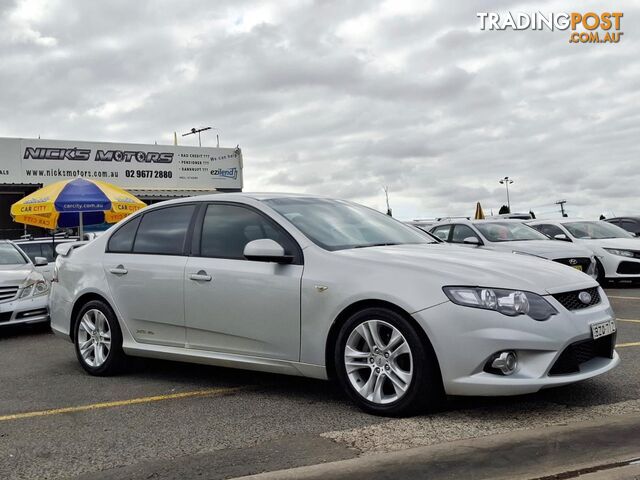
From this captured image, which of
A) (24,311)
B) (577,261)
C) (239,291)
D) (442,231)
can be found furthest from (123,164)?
(239,291)

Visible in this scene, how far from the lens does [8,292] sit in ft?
31.6

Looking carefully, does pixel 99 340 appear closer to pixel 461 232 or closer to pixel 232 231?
pixel 232 231

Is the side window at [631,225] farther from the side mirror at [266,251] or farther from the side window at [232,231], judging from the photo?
the side mirror at [266,251]

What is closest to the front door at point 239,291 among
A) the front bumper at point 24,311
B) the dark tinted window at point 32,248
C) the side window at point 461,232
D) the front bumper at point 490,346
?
the front bumper at point 490,346

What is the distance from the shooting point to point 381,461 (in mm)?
3664

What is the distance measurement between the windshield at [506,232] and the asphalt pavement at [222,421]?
6728 mm

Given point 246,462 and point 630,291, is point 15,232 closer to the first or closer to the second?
point 630,291

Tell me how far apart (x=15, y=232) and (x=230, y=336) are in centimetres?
2741

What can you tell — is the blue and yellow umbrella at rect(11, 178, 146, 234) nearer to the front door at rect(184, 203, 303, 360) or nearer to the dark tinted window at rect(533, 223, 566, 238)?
the front door at rect(184, 203, 303, 360)

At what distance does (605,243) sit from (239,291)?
35.0 ft

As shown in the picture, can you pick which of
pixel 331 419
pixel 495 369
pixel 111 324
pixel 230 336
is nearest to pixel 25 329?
pixel 111 324

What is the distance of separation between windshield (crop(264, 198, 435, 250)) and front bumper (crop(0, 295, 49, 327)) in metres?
5.44

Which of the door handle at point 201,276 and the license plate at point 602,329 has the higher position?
the door handle at point 201,276

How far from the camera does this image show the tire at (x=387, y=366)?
4.38 metres
